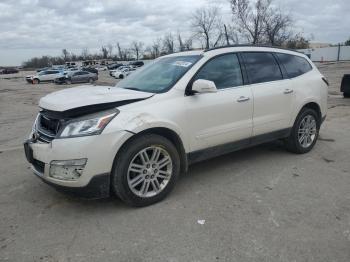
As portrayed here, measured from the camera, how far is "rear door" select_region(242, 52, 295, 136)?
501 cm

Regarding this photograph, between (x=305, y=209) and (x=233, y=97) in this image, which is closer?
(x=305, y=209)

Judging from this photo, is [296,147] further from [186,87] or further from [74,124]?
[74,124]

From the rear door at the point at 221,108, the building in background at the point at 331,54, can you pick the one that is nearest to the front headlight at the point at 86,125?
the rear door at the point at 221,108

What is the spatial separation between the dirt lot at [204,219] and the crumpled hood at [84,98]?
1.14 meters

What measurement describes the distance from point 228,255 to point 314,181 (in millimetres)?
2156

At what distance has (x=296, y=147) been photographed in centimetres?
574

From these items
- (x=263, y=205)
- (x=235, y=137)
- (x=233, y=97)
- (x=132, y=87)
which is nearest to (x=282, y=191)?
(x=263, y=205)

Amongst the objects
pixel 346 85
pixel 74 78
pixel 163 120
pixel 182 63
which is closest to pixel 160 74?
pixel 182 63

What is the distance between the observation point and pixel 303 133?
231 inches

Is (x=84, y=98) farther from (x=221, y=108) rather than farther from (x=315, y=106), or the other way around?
(x=315, y=106)

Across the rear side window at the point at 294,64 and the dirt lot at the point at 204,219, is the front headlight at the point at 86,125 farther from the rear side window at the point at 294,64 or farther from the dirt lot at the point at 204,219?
the rear side window at the point at 294,64

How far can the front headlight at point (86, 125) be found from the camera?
358cm

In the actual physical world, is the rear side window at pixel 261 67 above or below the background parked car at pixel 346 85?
above

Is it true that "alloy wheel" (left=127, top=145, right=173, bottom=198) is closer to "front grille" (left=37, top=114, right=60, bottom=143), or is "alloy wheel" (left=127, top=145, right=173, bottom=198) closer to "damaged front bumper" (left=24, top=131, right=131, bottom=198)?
"damaged front bumper" (left=24, top=131, right=131, bottom=198)
